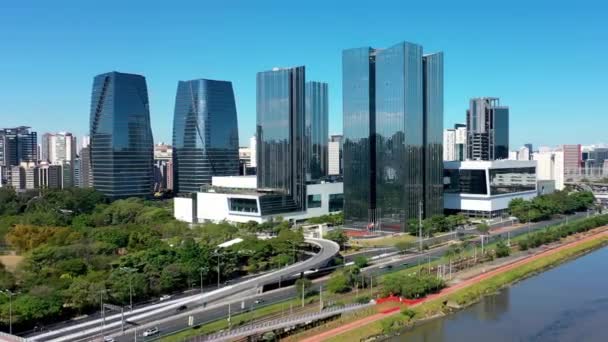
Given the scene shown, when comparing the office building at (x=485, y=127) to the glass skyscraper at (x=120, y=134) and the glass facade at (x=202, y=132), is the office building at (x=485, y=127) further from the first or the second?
the glass skyscraper at (x=120, y=134)

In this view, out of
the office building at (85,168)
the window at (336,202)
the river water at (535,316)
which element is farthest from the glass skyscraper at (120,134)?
the river water at (535,316)

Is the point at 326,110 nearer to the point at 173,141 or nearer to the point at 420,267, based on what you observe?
the point at 173,141

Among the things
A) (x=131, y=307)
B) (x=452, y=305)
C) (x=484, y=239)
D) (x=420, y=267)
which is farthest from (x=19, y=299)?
(x=484, y=239)

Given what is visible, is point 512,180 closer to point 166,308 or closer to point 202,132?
point 202,132

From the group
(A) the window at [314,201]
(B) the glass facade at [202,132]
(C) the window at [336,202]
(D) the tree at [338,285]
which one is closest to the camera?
(D) the tree at [338,285]

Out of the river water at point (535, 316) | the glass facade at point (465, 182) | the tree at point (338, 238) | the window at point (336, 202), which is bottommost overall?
the river water at point (535, 316)

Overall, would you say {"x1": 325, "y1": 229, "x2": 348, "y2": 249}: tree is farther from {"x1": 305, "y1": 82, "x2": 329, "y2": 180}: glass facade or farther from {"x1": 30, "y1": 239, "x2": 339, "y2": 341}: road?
{"x1": 305, "y1": 82, "x2": 329, "y2": 180}: glass facade

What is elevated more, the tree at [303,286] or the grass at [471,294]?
the tree at [303,286]

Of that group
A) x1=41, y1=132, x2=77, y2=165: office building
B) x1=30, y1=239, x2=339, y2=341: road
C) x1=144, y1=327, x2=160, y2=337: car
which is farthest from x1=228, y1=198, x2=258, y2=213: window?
x1=41, y1=132, x2=77, y2=165: office building
